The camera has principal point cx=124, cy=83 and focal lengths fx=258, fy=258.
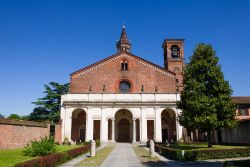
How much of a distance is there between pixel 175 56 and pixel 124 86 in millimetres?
12385

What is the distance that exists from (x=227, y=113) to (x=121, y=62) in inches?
986

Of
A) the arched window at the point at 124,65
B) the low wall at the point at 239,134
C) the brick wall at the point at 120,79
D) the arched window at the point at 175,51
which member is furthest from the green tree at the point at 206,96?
the arched window at the point at 175,51

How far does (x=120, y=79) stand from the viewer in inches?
1720

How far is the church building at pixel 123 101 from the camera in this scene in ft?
127

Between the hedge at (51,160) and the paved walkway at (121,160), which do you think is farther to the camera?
the paved walkway at (121,160)

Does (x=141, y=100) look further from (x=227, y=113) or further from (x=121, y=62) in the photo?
(x=227, y=113)

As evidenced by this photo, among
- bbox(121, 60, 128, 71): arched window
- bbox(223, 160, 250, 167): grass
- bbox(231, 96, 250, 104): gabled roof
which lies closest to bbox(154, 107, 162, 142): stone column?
bbox(121, 60, 128, 71): arched window

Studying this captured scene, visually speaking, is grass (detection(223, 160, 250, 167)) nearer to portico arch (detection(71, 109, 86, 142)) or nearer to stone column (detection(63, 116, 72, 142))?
stone column (detection(63, 116, 72, 142))

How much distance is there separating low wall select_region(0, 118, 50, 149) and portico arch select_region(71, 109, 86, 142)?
1063 cm

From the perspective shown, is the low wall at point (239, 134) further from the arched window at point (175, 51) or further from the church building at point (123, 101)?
the arched window at point (175, 51)

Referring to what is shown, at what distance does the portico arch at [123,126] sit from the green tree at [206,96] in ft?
57.0

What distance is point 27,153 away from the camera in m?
19.1

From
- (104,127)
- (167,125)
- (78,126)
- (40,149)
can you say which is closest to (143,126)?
(167,125)

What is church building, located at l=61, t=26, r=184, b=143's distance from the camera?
38688 millimetres
